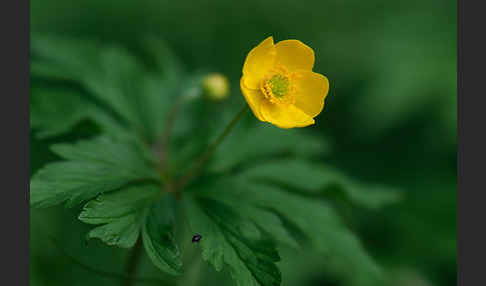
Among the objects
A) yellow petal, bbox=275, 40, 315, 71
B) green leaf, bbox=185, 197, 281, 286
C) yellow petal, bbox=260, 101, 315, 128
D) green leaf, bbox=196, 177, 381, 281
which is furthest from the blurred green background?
yellow petal, bbox=275, 40, 315, 71

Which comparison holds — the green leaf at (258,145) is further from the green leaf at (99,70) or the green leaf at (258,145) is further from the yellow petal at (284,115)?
the yellow petal at (284,115)

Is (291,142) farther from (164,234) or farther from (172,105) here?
(164,234)

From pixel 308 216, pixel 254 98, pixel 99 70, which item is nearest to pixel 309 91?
pixel 254 98

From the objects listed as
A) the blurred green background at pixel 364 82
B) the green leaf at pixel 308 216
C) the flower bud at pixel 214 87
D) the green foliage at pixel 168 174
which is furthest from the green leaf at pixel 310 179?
the blurred green background at pixel 364 82

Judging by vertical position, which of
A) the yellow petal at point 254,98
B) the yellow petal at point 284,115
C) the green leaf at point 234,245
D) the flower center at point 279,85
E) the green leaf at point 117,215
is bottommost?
the green leaf at point 234,245

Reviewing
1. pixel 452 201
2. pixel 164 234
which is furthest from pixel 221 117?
pixel 452 201

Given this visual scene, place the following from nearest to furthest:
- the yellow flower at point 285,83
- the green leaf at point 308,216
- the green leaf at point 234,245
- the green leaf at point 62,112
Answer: the green leaf at point 234,245
the yellow flower at point 285,83
the green leaf at point 308,216
the green leaf at point 62,112
